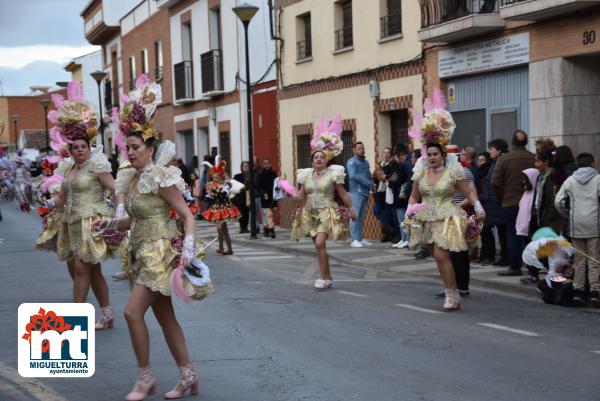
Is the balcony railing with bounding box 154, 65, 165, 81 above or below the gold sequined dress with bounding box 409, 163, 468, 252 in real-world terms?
above

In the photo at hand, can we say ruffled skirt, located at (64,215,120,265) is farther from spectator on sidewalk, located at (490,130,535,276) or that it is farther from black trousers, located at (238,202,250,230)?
black trousers, located at (238,202,250,230)

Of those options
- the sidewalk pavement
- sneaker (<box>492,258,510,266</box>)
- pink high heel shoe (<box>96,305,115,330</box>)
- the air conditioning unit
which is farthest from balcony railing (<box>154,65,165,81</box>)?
pink high heel shoe (<box>96,305,115,330</box>)

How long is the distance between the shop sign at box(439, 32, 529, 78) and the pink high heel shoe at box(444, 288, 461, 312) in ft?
22.2

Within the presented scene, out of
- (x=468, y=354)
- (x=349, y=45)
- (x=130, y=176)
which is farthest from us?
(x=349, y=45)

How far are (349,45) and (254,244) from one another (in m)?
5.32

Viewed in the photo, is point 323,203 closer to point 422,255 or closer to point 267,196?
point 422,255

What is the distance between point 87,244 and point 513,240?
625 centimetres

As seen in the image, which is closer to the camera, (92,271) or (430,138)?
(92,271)

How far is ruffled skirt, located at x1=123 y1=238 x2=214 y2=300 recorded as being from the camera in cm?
652

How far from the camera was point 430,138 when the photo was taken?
34.8 feet

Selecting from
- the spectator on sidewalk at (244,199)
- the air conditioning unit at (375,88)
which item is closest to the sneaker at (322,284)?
the air conditioning unit at (375,88)

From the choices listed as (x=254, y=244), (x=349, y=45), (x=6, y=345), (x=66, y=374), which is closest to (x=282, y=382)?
(x=66, y=374)

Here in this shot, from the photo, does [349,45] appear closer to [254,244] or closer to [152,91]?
[254,244]

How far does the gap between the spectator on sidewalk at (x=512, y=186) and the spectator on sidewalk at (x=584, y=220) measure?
2.19 m
